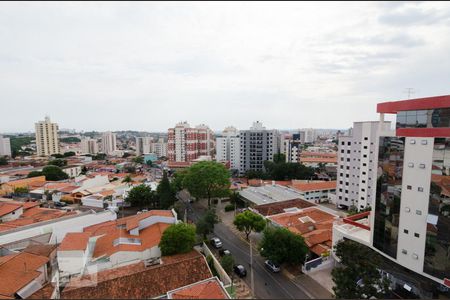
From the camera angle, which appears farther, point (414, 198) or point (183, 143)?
point (183, 143)

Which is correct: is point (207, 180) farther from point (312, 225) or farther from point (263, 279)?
point (263, 279)

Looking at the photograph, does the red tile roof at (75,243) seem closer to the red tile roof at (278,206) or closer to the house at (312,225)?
the house at (312,225)

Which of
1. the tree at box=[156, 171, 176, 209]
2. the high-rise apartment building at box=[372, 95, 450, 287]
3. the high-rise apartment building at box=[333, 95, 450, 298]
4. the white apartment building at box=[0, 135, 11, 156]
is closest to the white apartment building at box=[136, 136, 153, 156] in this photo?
the white apartment building at box=[0, 135, 11, 156]

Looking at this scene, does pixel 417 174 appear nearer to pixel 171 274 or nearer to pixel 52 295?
pixel 171 274

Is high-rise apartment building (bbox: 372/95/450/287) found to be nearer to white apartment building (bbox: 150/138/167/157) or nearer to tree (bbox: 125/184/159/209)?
tree (bbox: 125/184/159/209)

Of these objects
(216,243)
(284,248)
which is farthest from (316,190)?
(284,248)

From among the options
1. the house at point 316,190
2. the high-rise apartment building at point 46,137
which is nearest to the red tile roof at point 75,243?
the house at point 316,190
